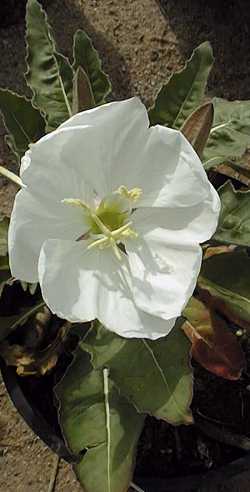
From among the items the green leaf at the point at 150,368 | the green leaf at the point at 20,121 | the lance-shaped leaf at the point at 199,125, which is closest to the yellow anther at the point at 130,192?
the lance-shaped leaf at the point at 199,125

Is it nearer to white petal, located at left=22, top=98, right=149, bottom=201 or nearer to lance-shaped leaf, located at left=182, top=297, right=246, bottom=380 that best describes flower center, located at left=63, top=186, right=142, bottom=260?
white petal, located at left=22, top=98, right=149, bottom=201

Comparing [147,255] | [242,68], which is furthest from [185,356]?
[242,68]

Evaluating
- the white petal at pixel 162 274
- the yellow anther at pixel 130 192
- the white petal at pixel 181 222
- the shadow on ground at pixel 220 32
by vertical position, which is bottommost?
the shadow on ground at pixel 220 32

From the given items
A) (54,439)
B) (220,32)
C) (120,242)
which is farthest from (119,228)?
(220,32)

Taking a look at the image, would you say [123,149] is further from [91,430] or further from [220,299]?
[91,430]

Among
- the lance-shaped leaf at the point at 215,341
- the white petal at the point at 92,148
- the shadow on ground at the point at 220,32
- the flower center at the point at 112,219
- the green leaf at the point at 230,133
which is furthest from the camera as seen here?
the shadow on ground at the point at 220,32

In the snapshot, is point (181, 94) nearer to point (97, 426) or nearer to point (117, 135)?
point (117, 135)

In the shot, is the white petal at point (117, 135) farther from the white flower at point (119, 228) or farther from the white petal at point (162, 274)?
the white petal at point (162, 274)
